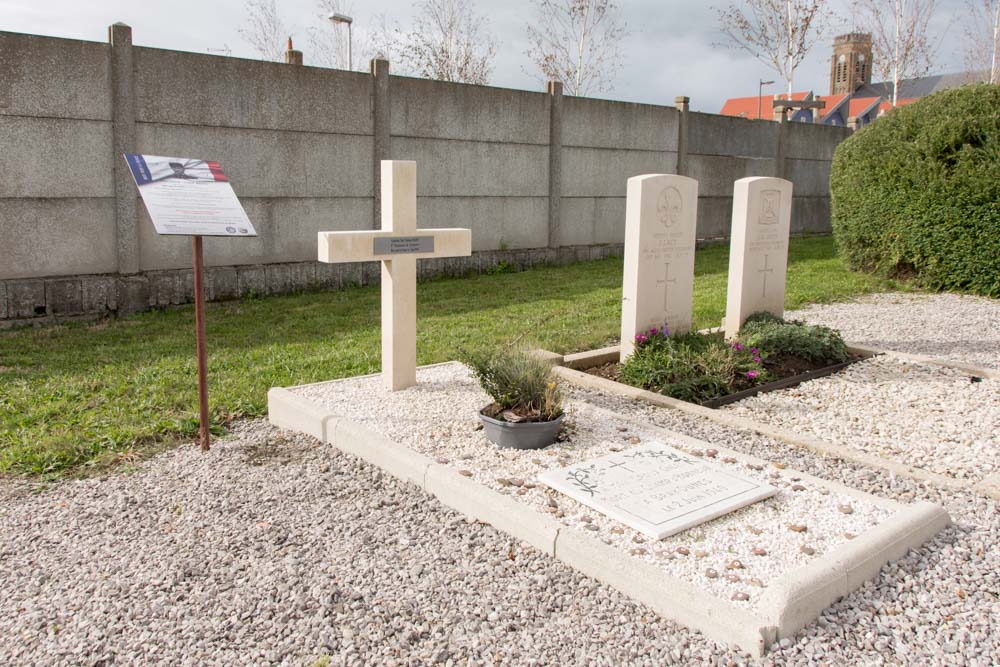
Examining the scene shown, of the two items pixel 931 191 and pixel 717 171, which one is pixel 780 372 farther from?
pixel 717 171

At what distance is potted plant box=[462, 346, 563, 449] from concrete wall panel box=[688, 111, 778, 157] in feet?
35.1

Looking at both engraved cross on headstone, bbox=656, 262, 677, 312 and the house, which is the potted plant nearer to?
engraved cross on headstone, bbox=656, 262, 677, 312

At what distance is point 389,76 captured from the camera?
10.2 m

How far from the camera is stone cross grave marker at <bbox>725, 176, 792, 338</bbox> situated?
7.10 metres

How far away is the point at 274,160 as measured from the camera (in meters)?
9.40

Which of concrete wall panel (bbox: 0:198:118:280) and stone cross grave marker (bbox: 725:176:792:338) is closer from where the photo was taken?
stone cross grave marker (bbox: 725:176:792:338)

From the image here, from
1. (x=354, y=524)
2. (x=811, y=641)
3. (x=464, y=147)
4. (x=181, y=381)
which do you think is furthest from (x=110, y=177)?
(x=811, y=641)

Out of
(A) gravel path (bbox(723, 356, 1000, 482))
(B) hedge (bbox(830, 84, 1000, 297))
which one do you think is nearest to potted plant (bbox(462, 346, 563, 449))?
(A) gravel path (bbox(723, 356, 1000, 482))

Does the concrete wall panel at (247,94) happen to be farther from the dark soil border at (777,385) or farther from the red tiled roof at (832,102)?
the red tiled roof at (832,102)

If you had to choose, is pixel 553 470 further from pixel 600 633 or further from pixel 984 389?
pixel 984 389

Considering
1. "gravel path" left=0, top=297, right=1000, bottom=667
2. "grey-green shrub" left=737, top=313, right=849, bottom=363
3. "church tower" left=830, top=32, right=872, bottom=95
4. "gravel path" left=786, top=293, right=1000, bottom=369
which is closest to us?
"gravel path" left=0, top=297, right=1000, bottom=667

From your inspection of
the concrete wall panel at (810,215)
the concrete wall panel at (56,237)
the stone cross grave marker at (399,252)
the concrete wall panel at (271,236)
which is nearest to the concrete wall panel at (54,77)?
the concrete wall panel at (56,237)

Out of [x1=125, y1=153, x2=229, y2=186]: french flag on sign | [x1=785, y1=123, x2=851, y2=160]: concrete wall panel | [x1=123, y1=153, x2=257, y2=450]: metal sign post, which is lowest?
[x1=123, y1=153, x2=257, y2=450]: metal sign post

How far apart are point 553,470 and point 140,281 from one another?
6139mm
